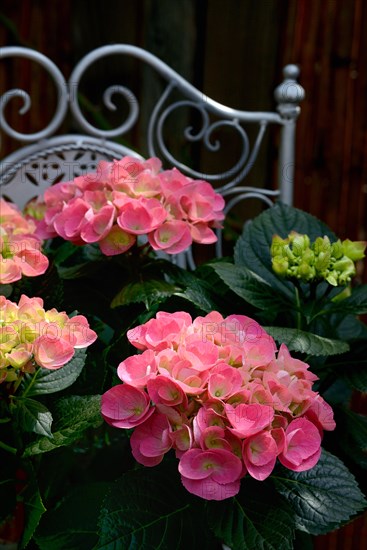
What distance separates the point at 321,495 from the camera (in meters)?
0.72

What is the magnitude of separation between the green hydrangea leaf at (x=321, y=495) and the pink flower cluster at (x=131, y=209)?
30 cm

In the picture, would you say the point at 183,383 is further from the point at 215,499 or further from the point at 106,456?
the point at 106,456

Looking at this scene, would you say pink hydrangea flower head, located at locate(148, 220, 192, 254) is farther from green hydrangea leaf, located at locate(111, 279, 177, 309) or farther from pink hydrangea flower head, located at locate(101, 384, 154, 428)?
pink hydrangea flower head, located at locate(101, 384, 154, 428)

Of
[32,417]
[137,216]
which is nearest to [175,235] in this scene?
[137,216]

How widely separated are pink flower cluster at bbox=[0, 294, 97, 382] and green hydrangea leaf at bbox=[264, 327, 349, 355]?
21 cm

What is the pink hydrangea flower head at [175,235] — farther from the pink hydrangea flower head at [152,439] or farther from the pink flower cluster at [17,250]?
the pink hydrangea flower head at [152,439]

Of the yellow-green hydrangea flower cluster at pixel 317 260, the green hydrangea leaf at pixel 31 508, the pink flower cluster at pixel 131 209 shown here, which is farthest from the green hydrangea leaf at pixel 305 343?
the green hydrangea leaf at pixel 31 508

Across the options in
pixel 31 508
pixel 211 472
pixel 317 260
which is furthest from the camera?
pixel 317 260

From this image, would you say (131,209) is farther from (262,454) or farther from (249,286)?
(262,454)

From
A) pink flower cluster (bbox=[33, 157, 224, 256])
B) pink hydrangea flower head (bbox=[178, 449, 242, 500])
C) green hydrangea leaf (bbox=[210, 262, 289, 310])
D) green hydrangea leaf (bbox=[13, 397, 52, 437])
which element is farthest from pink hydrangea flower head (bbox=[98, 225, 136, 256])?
pink hydrangea flower head (bbox=[178, 449, 242, 500])

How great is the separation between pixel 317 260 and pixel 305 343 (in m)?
0.09

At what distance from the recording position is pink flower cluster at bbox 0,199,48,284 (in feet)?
2.67

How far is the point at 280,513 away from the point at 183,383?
0.51 feet

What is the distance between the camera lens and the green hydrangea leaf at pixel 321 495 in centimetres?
70
